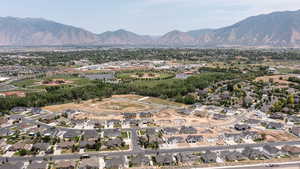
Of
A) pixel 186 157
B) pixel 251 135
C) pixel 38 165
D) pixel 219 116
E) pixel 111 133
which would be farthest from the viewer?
pixel 219 116

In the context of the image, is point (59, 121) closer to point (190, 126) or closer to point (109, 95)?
point (109, 95)

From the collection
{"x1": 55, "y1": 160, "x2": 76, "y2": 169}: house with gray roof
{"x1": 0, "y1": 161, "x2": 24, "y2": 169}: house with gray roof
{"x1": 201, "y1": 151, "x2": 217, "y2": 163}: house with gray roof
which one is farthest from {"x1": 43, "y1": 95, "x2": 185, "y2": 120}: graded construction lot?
{"x1": 201, "y1": 151, "x2": 217, "y2": 163}: house with gray roof

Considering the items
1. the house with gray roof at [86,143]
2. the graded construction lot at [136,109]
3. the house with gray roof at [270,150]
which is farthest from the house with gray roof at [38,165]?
the house with gray roof at [270,150]

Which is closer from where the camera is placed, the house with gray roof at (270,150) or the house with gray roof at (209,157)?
the house with gray roof at (209,157)

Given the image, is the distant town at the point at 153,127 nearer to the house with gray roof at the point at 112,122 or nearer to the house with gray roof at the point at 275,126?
the house with gray roof at the point at 275,126

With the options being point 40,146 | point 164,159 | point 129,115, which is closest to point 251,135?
point 164,159

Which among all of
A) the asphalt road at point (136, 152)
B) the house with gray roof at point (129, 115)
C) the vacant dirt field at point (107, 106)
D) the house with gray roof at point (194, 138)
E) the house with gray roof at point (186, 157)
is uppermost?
the vacant dirt field at point (107, 106)

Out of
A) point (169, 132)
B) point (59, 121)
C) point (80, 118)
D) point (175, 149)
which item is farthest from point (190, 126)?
point (59, 121)

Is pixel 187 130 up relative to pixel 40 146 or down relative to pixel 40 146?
up

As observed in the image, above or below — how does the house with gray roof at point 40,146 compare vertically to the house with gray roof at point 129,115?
below

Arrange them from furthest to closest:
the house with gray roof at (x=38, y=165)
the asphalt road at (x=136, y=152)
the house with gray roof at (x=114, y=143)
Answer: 1. the house with gray roof at (x=114, y=143)
2. the asphalt road at (x=136, y=152)
3. the house with gray roof at (x=38, y=165)

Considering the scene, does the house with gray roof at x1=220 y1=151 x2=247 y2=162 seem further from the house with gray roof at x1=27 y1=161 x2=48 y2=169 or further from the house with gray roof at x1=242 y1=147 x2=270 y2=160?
the house with gray roof at x1=27 y1=161 x2=48 y2=169

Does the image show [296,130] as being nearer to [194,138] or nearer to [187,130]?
[194,138]
